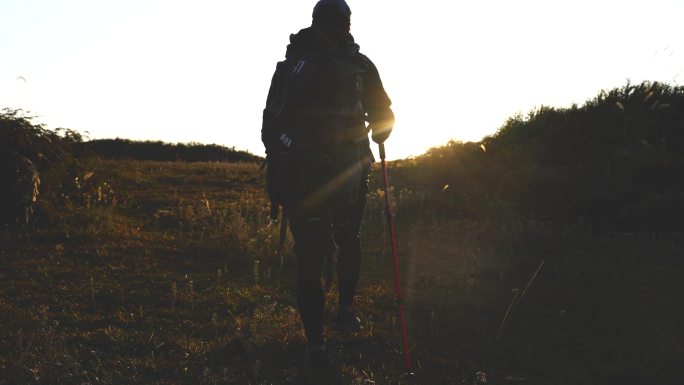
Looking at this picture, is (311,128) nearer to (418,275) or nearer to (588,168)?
(418,275)

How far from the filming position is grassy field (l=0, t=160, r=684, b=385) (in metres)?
4.46

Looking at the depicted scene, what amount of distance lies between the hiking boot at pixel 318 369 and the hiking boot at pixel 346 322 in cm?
54

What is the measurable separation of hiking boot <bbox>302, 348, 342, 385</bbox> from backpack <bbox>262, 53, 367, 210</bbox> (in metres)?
1.14

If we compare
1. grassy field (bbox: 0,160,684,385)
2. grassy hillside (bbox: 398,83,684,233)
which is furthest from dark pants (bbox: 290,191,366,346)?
grassy hillside (bbox: 398,83,684,233)

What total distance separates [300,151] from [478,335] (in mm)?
2508

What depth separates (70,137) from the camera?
31.1 feet

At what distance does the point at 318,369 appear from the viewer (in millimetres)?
4277

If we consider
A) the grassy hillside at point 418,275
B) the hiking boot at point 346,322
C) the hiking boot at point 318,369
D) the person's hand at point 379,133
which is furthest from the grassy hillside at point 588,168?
the hiking boot at point 318,369

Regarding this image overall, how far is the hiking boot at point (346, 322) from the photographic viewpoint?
4.89 meters

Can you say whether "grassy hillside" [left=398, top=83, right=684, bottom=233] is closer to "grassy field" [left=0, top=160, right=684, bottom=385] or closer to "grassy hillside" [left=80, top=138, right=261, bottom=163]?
"grassy field" [left=0, top=160, right=684, bottom=385]

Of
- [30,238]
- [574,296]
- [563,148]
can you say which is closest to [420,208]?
[563,148]

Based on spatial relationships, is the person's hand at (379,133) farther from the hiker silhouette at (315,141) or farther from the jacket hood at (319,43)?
the jacket hood at (319,43)

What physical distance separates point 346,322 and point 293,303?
119 centimetres

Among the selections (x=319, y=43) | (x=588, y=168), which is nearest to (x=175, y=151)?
(x=588, y=168)
